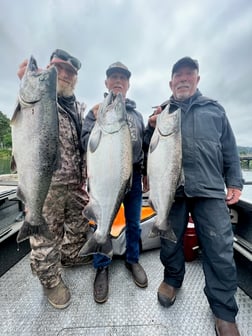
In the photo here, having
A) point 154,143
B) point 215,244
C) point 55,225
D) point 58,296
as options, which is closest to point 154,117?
point 154,143

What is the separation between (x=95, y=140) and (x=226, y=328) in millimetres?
1945

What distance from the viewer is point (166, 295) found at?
2068 mm

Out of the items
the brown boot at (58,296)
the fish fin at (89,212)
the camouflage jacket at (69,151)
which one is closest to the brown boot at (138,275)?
the brown boot at (58,296)

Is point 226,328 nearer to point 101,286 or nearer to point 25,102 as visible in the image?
point 101,286

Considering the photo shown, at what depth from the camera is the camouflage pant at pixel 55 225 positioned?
80.9 inches

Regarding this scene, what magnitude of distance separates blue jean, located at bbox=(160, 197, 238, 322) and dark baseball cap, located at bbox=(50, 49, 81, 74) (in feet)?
5.90

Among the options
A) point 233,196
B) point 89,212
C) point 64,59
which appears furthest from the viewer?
point 64,59

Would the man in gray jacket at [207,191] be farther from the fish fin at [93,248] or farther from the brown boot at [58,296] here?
the brown boot at [58,296]

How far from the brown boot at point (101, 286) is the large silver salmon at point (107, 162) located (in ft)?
2.42

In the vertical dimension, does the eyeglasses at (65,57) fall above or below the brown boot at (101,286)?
above

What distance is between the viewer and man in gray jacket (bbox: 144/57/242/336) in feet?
5.89

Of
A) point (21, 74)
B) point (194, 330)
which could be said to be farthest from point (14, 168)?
point (194, 330)

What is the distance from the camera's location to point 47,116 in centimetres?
156

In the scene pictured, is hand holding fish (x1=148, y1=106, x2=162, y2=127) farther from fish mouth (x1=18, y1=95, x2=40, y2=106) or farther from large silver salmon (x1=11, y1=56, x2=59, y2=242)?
fish mouth (x1=18, y1=95, x2=40, y2=106)
